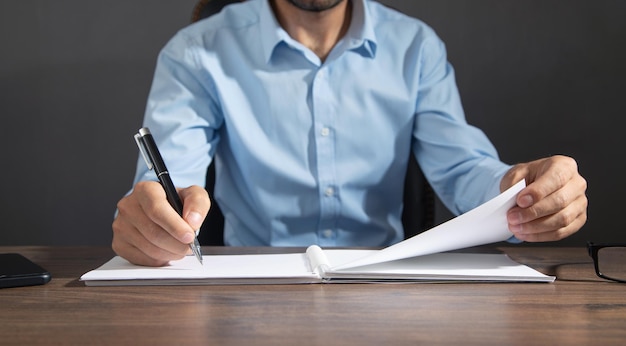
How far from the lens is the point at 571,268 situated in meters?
0.91

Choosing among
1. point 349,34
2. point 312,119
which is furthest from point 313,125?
point 349,34

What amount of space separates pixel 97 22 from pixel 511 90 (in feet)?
3.41

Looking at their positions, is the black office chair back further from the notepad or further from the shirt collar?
the notepad

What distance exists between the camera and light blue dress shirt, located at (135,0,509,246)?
1.34 metres

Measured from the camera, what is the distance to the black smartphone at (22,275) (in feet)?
2.62

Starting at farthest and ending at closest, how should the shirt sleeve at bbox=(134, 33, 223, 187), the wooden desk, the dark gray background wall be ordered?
the dark gray background wall
the shirt sleeve at bbox=(134, 33, 223, 187)
the wooden desk

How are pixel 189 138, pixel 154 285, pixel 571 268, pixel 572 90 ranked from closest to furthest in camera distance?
pixel 154 285 → pixel 571 268 → pixel 189 138 → pixel 572 90

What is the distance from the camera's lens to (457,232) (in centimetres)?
83

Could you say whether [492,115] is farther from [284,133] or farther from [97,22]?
[97,22]

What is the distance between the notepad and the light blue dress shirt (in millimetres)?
439

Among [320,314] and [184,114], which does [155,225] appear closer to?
[320,314]

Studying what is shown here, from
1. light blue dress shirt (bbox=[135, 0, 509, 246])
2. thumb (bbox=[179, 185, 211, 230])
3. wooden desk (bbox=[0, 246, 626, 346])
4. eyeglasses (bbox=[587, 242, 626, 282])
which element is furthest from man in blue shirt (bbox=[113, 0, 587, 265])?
wooden desk (bbox=[0, 246, 626, 346])

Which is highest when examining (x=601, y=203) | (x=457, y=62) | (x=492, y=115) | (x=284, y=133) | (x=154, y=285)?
(x=154, y=285)

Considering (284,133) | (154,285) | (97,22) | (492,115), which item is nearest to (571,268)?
(154,285)
